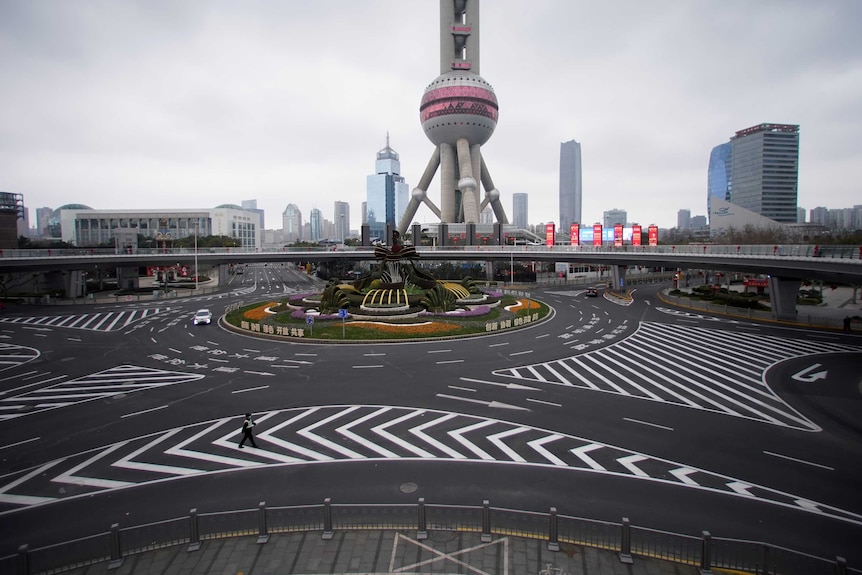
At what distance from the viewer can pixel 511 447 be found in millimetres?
15062

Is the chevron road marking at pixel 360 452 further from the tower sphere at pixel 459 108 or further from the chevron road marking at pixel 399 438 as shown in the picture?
the tower sphere at pixel 459 108

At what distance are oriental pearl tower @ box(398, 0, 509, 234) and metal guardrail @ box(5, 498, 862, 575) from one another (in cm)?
9933

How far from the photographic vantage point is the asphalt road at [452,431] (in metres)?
11.9

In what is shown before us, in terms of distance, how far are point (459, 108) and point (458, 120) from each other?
2757mm

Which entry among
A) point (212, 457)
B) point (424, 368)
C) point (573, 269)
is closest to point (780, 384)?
point (424, 368)

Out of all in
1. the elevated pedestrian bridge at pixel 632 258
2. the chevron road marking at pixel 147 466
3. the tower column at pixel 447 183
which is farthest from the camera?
the tower column at pixel 447 183

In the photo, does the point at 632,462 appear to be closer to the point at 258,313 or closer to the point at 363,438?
the point at 363,438

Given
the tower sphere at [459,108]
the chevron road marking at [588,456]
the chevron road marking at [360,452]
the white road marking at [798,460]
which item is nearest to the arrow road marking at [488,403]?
the chevron road marking at [360,452]

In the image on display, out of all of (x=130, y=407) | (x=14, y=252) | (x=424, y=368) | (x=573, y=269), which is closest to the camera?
(x=130, y=407)

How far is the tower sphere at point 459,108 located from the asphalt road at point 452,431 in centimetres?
A: 9128

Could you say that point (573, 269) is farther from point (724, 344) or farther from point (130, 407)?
point (130, 407)

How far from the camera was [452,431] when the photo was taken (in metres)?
16.4

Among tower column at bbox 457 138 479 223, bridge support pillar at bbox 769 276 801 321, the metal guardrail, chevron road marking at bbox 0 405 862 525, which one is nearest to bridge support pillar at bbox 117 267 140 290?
chevron road marking at bbox 0 405 862 525

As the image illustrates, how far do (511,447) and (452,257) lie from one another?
5985 cm
